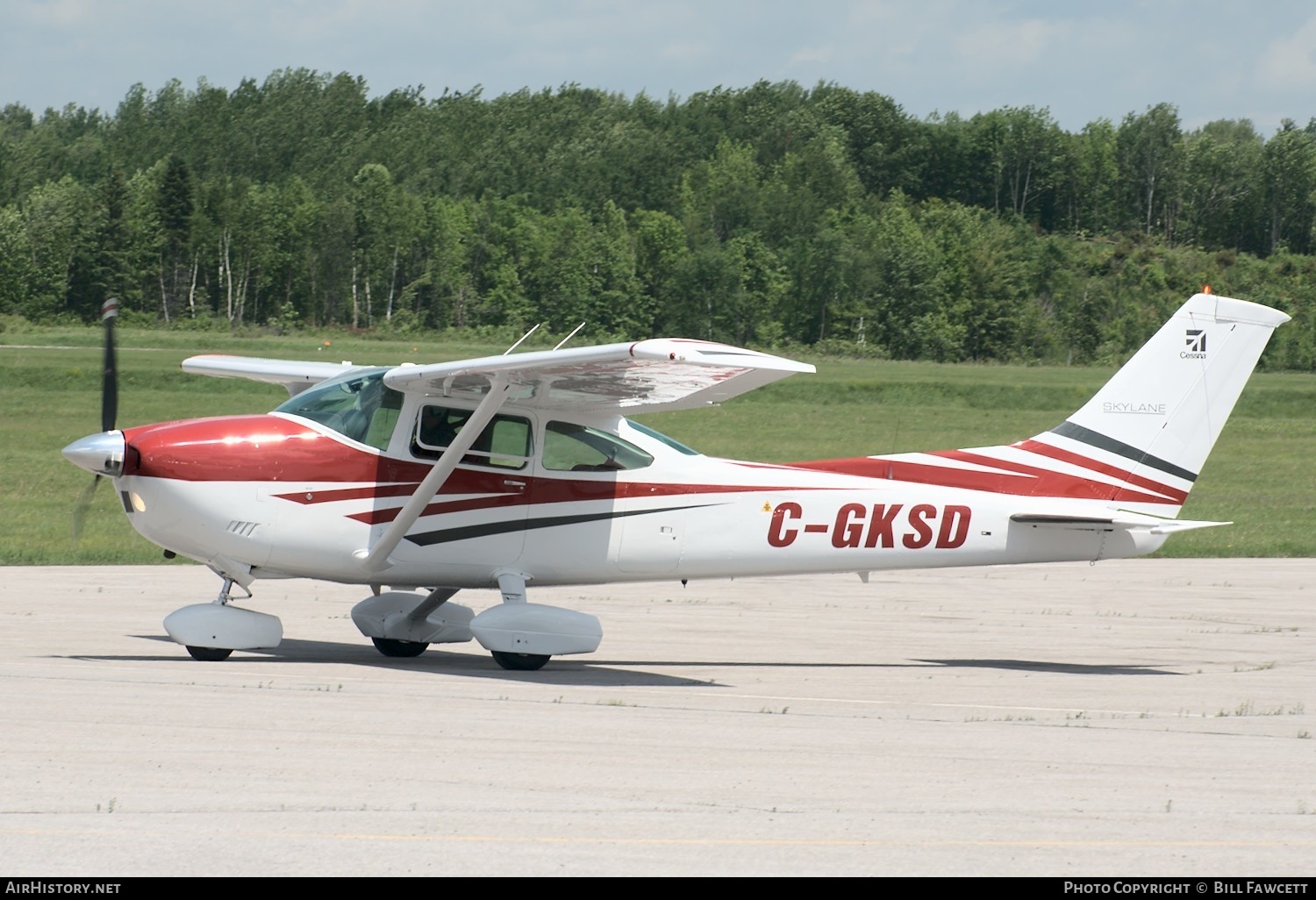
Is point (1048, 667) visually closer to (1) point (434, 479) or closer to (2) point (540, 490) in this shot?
(2) point (540, 490)

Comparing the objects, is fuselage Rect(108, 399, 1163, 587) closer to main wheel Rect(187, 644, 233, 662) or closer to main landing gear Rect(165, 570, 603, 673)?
main landing gear Rect(165, 570, 603, 673)

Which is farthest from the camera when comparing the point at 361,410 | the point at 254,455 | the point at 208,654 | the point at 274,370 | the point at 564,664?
the point at 274,370

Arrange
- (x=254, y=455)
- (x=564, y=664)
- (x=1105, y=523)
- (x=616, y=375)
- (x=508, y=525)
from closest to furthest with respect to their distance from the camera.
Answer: (x=616, y=375), (x=254, y=455), (x=508, y=525), (x=1105, y=523), (x=564, y=664)

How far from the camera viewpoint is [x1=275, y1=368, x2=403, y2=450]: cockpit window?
11.7m

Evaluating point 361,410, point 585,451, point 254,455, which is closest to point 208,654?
point 254,455

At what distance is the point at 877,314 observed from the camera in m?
81.2

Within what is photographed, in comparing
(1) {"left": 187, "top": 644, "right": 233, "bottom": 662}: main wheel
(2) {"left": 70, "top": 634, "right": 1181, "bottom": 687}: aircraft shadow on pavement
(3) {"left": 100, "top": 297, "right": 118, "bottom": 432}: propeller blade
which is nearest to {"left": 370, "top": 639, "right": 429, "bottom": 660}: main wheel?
(2) {"left": 70, "top": 634, "right": 1181, "bottom": 687}: aircraft shadow on pavement

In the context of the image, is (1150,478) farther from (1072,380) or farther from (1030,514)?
(1072,380)

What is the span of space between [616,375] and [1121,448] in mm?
4437

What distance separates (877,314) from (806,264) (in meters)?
4.75

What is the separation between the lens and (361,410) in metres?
11.7

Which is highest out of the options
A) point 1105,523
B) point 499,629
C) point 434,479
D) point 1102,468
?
point 1102,468
